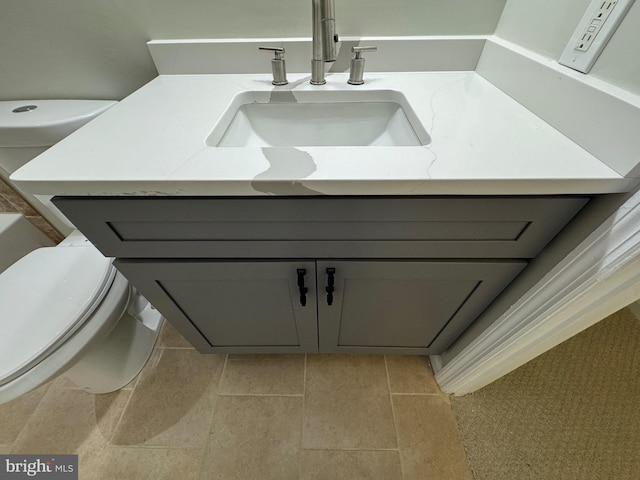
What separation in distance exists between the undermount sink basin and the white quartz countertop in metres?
0.15

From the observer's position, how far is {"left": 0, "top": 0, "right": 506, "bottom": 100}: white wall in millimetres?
677

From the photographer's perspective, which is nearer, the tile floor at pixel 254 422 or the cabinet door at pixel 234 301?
the cabinet door at pixel 234 301

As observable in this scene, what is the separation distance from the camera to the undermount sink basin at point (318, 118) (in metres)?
0.68

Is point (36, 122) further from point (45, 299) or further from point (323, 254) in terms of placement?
point (323, 254)

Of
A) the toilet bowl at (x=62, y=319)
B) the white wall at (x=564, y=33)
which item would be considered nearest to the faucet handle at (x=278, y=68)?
the white wall at (x=564, y=33)

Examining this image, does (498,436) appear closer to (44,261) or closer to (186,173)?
(186,173)

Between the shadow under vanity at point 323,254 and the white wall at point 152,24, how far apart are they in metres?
0.59

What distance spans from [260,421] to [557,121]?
3.76ft

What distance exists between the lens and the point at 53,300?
701 mm

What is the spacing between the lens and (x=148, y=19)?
27.5 inches

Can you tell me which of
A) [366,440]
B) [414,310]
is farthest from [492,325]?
[366,440]

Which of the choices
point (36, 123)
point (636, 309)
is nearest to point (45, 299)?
point (36, 123)

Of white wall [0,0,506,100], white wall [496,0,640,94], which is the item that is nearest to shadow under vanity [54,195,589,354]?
white wall [496,0,640,94]

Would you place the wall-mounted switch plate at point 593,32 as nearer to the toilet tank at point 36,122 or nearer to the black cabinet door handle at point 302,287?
the black cabinet door handle at point 302,287
